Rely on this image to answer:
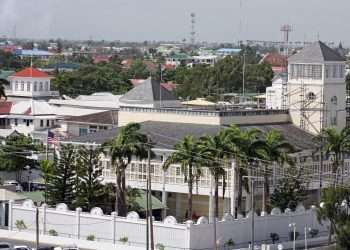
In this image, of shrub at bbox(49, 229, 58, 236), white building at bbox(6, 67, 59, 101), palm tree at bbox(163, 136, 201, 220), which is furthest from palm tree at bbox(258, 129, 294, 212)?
white building at bbox(6, 67, 59, 101)

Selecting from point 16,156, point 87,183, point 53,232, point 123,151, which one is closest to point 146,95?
point 16,156

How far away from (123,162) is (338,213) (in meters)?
12.7

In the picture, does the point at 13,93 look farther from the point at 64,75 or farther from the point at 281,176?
the point at 281,176

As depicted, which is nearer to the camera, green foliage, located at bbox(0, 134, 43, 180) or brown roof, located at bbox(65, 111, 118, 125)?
green foliage, located at bbox(0, 134, 43, 180)

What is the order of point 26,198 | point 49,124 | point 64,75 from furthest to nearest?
point 64,75 < point 49,124 < point 26,198

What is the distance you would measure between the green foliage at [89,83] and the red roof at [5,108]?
4369 centimetres

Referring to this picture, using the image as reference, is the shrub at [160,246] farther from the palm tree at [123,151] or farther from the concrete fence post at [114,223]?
the palm tree at [123,151]

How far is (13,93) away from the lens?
417 ft

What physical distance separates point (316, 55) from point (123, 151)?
68.6ft

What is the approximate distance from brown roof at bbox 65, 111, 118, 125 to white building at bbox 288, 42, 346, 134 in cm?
2086

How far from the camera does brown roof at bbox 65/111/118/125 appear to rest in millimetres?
95731

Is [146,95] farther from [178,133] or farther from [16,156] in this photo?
[178,133]

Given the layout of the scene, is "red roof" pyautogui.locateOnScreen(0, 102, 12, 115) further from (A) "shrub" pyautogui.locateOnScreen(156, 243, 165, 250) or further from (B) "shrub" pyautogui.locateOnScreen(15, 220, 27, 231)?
(A) "shrub" pyautogui.locateOnScreen(156, 243, 165, 250)

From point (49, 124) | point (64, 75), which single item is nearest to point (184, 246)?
point (49, 124)
